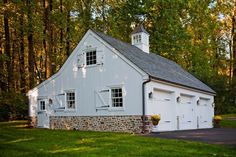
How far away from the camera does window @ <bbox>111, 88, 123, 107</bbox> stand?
2089 cm

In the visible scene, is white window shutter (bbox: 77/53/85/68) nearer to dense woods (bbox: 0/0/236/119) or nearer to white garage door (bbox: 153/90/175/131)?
white garage door (bbox: 153/90/175/131)

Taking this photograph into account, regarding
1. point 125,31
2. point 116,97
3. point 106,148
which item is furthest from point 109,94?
point 125,31

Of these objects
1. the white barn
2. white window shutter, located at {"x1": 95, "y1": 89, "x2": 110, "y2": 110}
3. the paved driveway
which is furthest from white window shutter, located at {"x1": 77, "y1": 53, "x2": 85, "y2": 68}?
the paved driveway

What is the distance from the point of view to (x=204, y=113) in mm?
28875

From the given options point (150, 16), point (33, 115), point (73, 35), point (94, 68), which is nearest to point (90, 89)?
point (94, 68)

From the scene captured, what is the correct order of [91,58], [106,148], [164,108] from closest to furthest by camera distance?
[106,148] → [164,108] → [91,58]

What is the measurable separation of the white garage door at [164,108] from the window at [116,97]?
1.97 meters

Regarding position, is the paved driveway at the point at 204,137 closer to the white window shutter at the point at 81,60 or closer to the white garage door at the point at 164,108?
the white garage door at the point at 164,108

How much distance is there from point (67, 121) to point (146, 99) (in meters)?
6.62

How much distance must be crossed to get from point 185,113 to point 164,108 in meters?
3.62

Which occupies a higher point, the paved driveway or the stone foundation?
the stone foundation

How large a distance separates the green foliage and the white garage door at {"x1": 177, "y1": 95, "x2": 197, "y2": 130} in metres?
13.6

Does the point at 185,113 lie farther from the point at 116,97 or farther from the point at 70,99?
the point at 70,99

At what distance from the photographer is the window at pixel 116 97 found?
2089 cm
